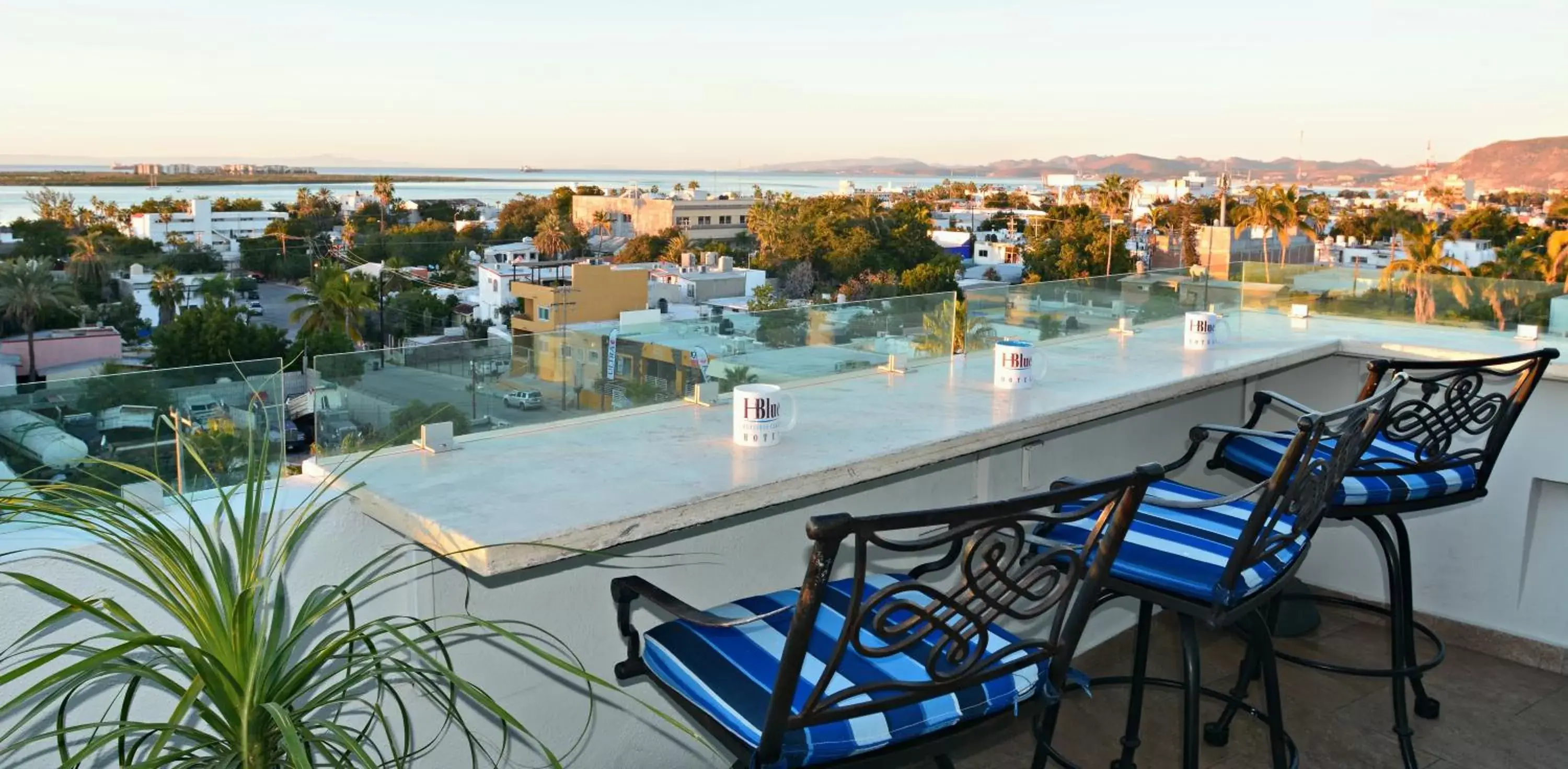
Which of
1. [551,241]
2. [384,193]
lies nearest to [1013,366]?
[551,241]

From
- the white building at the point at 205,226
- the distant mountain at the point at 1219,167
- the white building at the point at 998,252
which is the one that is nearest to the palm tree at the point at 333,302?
the white building at the point at 205,226

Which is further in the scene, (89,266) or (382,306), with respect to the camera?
(89,266)

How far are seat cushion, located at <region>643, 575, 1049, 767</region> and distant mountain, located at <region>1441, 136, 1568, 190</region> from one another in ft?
252

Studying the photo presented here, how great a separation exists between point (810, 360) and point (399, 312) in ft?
169

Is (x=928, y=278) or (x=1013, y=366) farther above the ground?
(x=1013, y=366)

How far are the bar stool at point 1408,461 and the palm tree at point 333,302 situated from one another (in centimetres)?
4788

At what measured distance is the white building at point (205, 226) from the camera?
65.1 meters

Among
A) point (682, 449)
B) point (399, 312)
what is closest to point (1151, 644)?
point (682, 449)

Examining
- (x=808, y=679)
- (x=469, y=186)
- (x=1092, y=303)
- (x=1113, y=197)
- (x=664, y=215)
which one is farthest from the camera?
(x=469, y=186)

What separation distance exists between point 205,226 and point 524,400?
7869cm

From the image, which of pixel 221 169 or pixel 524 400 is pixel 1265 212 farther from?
pixel 221 169

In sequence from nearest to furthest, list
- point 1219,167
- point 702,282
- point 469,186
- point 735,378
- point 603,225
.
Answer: point 735,378 < point 702,282 < point 603,225 < point 1219,167 < point 469,186

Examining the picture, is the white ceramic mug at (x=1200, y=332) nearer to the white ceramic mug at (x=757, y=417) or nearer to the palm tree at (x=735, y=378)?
the palm tree at (x=735, y=378)

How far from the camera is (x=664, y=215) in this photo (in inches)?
3236
